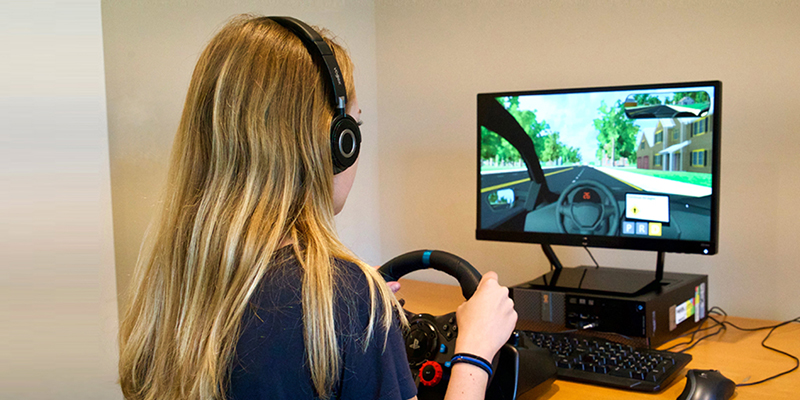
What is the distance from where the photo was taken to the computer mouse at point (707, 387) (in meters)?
0.94

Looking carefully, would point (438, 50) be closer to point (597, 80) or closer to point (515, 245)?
point (597, 80)

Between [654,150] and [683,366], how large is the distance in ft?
1.59

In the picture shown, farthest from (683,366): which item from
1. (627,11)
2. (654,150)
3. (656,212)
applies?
(627,11)

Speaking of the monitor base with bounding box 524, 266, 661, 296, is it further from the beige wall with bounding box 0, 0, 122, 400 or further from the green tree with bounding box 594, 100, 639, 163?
the beige wall with bounding box 0, 0, 122, 400

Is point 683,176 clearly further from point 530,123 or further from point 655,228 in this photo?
point 530,123

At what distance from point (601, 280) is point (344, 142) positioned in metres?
0.87

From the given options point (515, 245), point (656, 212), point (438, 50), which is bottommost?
point (515, 245)

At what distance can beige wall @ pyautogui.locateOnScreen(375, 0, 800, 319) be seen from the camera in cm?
142

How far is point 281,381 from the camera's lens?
2.16 ft

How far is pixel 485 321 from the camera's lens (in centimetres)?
85

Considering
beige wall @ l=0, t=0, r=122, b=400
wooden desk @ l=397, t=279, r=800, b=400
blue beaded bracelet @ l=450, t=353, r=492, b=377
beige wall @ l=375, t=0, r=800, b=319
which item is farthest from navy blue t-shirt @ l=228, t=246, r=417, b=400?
beige wall @ l=375, t=0, r=800, b=319

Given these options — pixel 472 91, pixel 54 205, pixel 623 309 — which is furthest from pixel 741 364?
pixel 54 205

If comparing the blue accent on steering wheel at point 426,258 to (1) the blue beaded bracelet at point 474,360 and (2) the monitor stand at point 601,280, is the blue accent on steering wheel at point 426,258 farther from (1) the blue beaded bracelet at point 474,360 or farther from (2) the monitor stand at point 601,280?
(2) the monitor stand at point 601,280

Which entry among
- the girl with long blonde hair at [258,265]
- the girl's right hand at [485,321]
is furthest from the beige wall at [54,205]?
the girl's right hand at [485,321]
